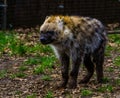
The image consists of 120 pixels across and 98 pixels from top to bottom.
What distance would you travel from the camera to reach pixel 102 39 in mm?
7820

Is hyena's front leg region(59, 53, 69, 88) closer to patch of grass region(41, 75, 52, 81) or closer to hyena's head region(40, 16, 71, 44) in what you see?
hyena's head region(40, 16, 71, 44)

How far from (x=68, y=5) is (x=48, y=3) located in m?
0.63

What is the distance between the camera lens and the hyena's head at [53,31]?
7227 mm

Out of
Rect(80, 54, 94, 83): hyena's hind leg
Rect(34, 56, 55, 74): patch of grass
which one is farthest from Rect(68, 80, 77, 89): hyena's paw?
Rect(34, 56, 55, 74): patch of grass

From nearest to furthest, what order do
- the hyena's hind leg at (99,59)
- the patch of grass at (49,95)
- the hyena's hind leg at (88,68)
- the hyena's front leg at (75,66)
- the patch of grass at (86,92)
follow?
the patch of grass at (49,95) < the patch of grass at (86,92) < the hyena's front leg at (75,66) < the hyena's hind leg at (99,59) < the hyena's hind leg at (88,68)

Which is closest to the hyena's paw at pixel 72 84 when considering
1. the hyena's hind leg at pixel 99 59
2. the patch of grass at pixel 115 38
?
the hyena's hind leg at pixel 99 59

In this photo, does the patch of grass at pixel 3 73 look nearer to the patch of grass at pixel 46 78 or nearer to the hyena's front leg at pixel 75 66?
the patch of grass at pixel 46 78

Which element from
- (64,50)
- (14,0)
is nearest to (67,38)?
(64,50)

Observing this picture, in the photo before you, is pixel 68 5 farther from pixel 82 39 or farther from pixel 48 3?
pixel 82 39

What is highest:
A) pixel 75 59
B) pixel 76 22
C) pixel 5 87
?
pixel 76 22

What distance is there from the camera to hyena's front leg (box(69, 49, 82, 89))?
738 centimetres

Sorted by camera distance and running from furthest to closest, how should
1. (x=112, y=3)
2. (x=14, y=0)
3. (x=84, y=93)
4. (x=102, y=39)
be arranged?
(x=112, y=3)
(x=14, y=0)
(x=102, y=39)
(x=84, y=93)

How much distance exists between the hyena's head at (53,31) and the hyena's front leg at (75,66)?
30 centimetres

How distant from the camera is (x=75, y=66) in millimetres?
7438
